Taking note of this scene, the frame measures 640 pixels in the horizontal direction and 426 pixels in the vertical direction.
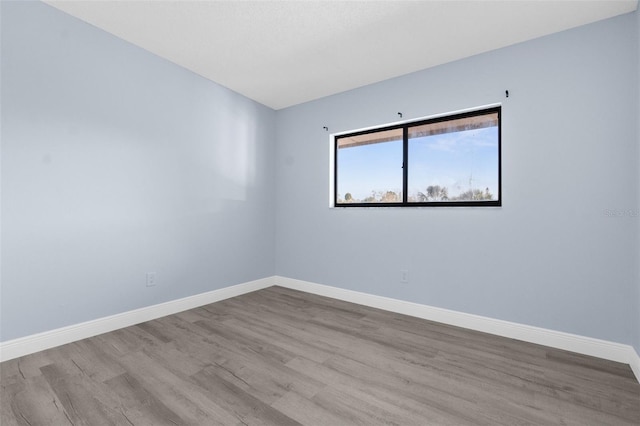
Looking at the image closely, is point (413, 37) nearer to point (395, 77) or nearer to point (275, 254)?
point (395, 77)

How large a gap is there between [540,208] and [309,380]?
7.56 ft

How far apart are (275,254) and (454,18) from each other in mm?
3431

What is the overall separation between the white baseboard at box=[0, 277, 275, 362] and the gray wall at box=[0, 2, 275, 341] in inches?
2.6

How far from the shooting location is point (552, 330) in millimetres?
2303

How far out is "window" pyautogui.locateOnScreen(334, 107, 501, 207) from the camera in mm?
2781

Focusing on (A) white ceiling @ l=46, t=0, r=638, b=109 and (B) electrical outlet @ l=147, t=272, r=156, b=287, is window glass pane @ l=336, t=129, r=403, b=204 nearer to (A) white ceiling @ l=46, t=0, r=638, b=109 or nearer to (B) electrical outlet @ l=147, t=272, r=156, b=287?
(A) white ceiling @ l=46, t=0, r=638, b=109

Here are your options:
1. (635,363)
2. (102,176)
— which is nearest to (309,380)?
(635,363)

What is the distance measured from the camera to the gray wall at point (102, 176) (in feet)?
Result: 6.72

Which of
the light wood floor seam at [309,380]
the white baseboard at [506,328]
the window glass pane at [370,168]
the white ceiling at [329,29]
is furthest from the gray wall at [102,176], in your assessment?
the white baseboard at [506,328]

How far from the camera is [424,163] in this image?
3.14 meters

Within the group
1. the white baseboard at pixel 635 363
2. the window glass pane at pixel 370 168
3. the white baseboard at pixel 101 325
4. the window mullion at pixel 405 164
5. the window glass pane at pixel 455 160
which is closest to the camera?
the white baseboard at pixel 635 363

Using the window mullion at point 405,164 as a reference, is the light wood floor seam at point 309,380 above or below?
below

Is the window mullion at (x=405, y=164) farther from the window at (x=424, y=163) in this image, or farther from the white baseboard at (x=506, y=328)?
the white baseboard at (x=506, y=328)

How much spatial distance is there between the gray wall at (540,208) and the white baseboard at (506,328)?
0.06 meters
